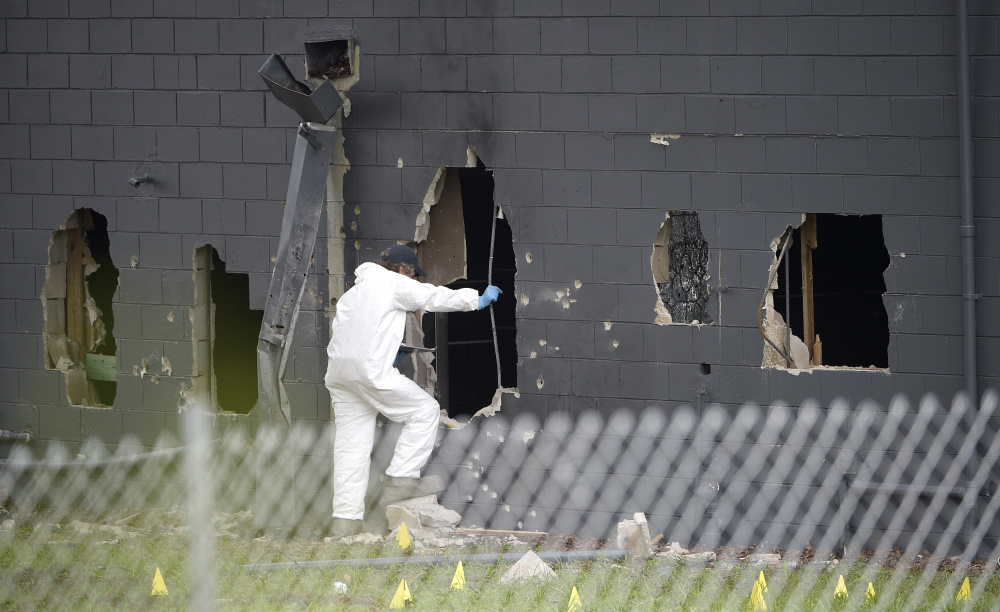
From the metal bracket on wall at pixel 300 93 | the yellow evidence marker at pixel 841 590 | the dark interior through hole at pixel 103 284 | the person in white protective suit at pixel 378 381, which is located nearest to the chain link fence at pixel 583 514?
the yellow evidence marker at pixel 841 590

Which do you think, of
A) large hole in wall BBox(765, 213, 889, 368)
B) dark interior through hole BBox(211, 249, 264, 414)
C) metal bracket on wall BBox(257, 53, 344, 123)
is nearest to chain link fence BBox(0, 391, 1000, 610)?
dark interior through hole BBox(211, 249, 264, 414)

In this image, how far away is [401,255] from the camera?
6.86 meters

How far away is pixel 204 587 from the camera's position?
3.81 meters

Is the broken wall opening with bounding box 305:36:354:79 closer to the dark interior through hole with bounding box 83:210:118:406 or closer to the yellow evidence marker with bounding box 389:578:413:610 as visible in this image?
the dark interior through hole with bounding box 83:210:118:406

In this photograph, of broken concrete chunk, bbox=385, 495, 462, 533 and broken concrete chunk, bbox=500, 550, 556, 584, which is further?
broken concrete chunk, bbox=385, 495, 462, 533

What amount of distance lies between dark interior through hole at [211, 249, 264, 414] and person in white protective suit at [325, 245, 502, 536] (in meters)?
2.22

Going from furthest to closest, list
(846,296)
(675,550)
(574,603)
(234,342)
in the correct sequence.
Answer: (846,296)
(234,342)
(675,550)
(574,603)

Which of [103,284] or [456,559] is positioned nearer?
[456,559]

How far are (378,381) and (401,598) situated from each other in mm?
1673

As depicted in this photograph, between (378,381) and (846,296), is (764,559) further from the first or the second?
(846,296)

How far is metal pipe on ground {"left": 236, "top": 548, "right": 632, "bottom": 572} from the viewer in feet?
19.4

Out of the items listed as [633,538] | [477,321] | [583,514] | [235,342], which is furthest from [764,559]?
[235,342]

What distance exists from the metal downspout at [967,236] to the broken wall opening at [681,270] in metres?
1.55

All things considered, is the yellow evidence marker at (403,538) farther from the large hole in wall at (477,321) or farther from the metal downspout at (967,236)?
the metal downspout at (967,236)
